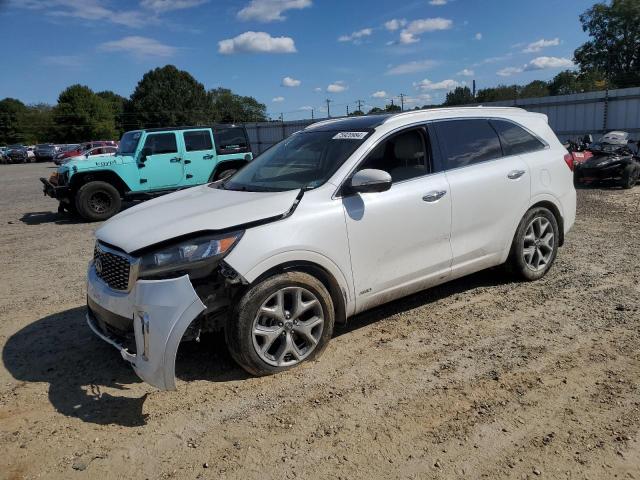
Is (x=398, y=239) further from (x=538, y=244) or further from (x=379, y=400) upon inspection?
(x=538, y=244)

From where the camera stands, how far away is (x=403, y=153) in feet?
13.4

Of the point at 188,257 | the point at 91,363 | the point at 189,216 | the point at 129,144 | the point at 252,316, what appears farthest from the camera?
the point at 129,144

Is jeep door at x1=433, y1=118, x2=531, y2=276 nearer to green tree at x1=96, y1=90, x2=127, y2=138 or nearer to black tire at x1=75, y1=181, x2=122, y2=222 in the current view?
black tire at x1=75, y1=181, x2=122, y2=222

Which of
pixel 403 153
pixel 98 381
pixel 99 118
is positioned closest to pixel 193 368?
pixel 98 381

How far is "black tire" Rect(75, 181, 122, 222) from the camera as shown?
414 inches

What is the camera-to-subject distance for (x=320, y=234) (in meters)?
3.44

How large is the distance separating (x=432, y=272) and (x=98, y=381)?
2653mm

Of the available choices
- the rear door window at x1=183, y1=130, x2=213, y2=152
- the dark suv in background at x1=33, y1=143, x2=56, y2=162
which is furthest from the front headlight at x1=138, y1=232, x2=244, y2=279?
the dark suv in background at x1=33, y1=143, x2=56, y2=162

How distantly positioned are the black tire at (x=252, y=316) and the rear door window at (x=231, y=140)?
9.32 metres

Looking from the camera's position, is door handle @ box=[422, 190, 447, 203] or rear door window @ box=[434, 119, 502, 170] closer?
door handle @ box=[422, 190, 447, 203]

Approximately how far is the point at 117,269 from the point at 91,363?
964 mm

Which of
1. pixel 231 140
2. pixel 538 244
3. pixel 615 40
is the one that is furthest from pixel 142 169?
pixel 615 40

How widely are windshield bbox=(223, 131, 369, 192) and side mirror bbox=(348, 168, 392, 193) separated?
23 centimetres

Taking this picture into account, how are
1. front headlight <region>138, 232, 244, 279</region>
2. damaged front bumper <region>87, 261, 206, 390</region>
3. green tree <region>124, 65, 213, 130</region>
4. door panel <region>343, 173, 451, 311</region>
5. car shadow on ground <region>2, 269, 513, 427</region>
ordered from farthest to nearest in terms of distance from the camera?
green tree <region>124, 65, 213, 130</region> < door panel <region>343, 173, 451, 311</region> < car shadow on ground <region>2, 269, 513, 427</region> < front headlight <region>138, 232, 244, 279</region> < damaged front bumper <region>87, 261, 206, 390</region>
